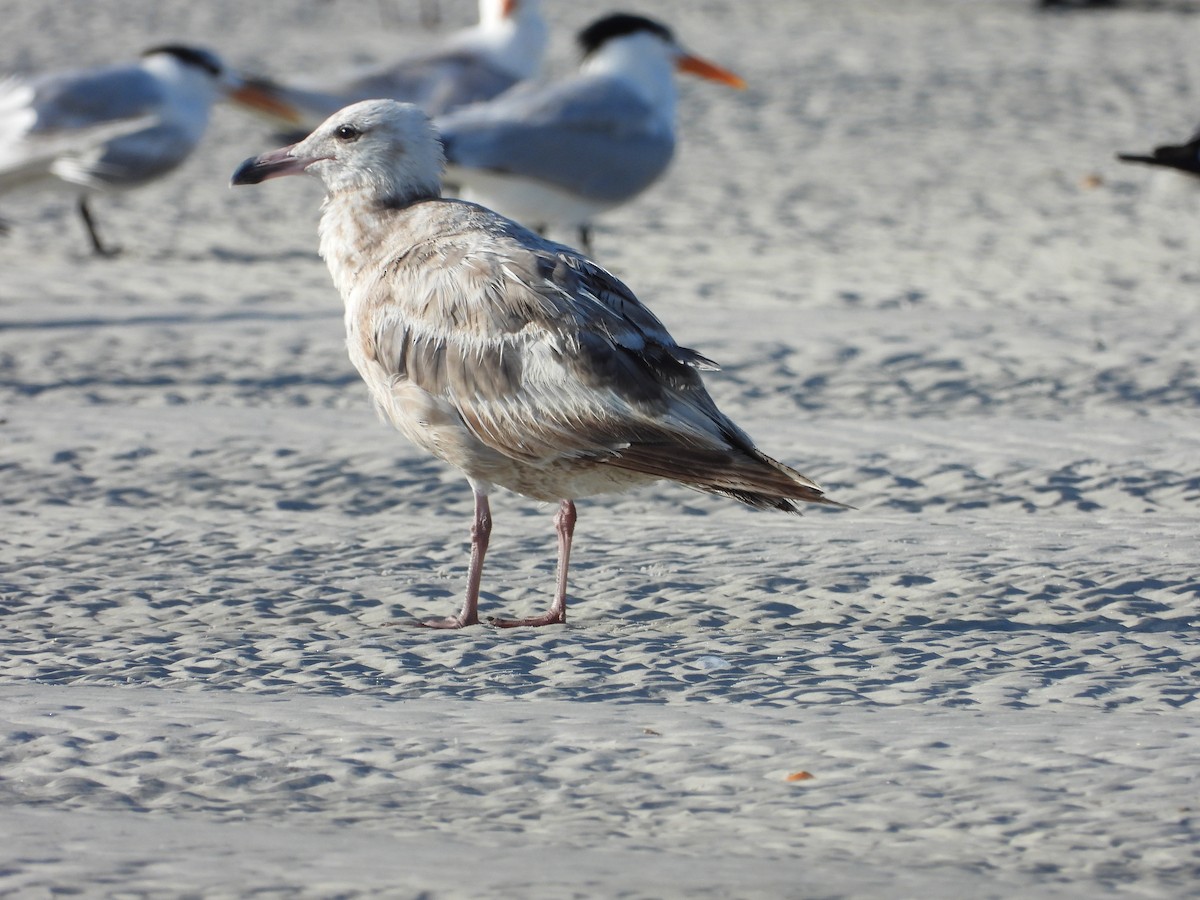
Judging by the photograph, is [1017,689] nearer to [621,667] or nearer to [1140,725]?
[1140,725]

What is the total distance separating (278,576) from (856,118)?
803cm

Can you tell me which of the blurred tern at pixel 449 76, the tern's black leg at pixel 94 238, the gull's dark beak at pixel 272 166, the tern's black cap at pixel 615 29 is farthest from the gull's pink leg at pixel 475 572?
the blurred tern at pixel 449 76

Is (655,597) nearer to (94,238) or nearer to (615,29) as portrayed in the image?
(94,238)

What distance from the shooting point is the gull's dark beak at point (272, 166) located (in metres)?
4.49

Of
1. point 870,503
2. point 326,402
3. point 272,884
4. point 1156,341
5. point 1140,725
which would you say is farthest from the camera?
point 1156,341

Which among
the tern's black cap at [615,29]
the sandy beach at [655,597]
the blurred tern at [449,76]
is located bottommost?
the sandy beach at [655,597]

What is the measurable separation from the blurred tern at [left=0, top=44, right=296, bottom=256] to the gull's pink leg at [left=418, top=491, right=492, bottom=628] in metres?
4.97

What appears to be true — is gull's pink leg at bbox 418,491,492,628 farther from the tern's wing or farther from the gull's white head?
the tern's wing

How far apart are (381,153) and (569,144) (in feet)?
13.5

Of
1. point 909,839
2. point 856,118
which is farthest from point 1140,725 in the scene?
point 856,118

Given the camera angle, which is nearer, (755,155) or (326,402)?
(326,402)

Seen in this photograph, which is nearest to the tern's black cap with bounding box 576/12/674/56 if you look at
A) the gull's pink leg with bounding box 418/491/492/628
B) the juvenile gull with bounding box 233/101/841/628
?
the juvenile gull with bounding box 233/101/841/628

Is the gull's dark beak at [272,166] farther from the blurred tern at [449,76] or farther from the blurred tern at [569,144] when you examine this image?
the blurred tern at [449,76]

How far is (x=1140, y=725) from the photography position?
329cm
